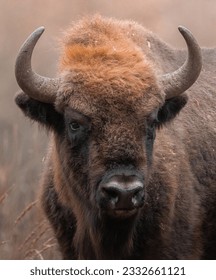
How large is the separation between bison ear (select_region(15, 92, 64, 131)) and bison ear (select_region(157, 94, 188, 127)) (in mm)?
864

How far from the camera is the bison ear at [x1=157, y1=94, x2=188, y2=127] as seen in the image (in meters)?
9.45

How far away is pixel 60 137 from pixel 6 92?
402 inches

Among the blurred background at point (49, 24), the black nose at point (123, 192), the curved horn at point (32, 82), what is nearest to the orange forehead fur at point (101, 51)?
the curved horn at point (32, 82)

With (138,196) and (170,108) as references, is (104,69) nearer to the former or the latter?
(170,108)

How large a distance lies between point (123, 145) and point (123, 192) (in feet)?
1.46

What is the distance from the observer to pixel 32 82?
9250mm

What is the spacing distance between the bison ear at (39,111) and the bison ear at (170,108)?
0.86 meters

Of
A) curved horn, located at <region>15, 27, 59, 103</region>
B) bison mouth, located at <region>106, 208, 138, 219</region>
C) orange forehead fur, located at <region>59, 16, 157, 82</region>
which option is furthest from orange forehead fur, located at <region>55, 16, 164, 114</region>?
bison mouth, located at <region>106, 208, 138, 219</region>

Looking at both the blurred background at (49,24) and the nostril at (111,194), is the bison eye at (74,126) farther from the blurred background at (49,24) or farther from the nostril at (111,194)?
the blurred background at (49,24)

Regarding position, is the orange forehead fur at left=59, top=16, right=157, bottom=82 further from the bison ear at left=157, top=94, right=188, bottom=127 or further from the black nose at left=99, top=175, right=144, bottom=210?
the black nose at left=99, top=175, right=144, bottom=210

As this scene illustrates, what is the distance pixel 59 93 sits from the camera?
919 cm

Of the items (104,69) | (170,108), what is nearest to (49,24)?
(170,108)

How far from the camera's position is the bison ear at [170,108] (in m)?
9.45
